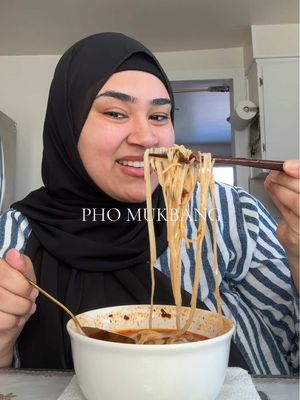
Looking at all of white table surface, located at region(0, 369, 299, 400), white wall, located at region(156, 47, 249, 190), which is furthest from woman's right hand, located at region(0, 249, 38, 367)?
white wall, located at region(156, 47, 249, 190)

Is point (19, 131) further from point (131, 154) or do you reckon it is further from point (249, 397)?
point (249, 397)

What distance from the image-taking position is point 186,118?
5422 mm

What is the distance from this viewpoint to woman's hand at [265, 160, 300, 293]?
54cm

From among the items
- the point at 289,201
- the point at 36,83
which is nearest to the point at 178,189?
the point at 289,201

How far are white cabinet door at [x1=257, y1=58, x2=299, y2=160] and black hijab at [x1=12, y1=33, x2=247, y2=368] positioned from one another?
1834mm

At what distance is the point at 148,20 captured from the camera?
8.33 ft

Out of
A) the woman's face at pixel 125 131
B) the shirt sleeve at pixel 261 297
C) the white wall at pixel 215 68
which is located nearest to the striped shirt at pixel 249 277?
the shirt sleeve at pixel 261 297

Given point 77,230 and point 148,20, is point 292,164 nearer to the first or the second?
point 77,230

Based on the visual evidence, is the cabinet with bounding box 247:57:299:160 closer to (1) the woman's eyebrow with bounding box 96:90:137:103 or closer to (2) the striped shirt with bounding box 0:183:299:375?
(2) the striped shirt with bounding box 0:183:299:375

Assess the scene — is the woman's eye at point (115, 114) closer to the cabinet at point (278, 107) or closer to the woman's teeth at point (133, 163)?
the woman's teeth at point (133, 163)

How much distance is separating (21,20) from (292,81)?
1732 mm

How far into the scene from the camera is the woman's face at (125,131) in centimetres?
80

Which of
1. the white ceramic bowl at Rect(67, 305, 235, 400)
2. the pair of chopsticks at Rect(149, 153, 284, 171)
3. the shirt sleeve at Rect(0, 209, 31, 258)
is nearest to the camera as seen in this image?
the white ceramic bowl at Rect(67, 305, 235, 400)

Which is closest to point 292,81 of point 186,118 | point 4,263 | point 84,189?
point 84,189
